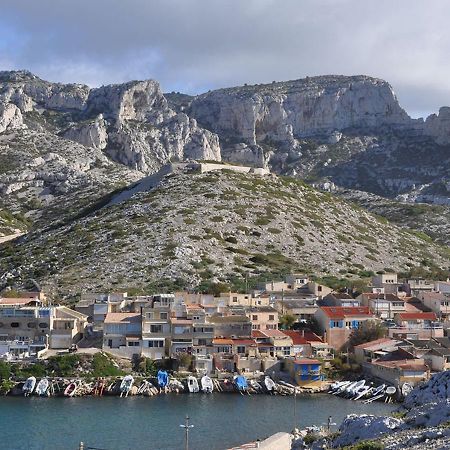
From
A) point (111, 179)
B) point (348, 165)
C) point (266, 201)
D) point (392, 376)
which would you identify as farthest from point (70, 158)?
point (392, 376)

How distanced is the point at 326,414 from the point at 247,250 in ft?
150

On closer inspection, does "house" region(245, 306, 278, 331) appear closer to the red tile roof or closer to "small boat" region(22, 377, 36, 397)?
the red tile roof

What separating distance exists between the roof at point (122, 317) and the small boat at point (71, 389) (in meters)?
7.99

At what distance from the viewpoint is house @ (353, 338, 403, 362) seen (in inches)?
2259

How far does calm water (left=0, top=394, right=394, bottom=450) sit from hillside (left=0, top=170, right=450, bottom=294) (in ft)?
88.7

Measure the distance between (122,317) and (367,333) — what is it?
1734 centimetres

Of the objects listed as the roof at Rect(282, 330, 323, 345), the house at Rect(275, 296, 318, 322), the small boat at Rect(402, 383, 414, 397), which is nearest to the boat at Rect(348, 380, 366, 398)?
the small boat at Rect(402, 383, 414, 397)

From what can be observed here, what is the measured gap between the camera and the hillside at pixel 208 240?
80.7 m

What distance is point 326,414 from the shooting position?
4512 cm

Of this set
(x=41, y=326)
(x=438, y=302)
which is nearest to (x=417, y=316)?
(x=438, y=302)

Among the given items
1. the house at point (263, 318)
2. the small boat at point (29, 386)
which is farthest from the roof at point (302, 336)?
the small boat at point (29, 386)

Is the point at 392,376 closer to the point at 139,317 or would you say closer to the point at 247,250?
the point at 139,317

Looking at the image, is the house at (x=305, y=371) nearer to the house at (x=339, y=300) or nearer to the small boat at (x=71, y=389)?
the house at (x=339, y=300)

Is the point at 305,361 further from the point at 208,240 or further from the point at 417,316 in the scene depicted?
the point at 208,240
